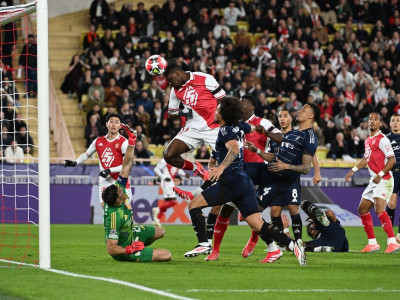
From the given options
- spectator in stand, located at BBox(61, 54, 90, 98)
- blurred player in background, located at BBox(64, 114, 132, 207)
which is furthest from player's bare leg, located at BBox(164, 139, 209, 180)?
spectator in stand, located at BBox(61, 54, 90, 98)

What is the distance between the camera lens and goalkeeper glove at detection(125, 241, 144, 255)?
34.9 ft

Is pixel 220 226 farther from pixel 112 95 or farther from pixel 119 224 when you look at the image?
pixel 112 95

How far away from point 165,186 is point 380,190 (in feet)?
24.3

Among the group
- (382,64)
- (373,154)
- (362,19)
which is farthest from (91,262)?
(362,19)

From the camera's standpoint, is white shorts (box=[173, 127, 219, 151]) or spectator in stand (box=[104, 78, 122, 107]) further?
spectator in stand (box=[104, 78, 122, 107])

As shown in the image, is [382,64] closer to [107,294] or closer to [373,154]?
[373,154]

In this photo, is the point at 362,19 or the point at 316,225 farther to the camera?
the point at 362,19

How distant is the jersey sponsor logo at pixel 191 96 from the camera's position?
12.8m

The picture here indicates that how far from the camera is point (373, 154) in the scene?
1485cm

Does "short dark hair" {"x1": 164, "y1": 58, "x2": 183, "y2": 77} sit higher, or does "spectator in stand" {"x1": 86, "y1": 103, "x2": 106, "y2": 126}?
"short dark hair" {"x1": 164, "y1": 58, "x2": 183, "y2": 77}

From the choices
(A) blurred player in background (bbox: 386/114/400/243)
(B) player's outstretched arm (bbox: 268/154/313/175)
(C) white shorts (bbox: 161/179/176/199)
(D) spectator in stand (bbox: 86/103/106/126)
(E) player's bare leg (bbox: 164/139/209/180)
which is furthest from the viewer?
(D) spectator in stand (bbox: 86/103/106/126)

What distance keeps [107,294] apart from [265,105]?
18949 mm

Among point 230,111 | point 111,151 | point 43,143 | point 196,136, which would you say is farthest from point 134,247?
point 111,151

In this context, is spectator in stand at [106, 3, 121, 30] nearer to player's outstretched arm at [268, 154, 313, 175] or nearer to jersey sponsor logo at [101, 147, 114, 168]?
jersey sponsor logo at [101, 147, 114, 168]
